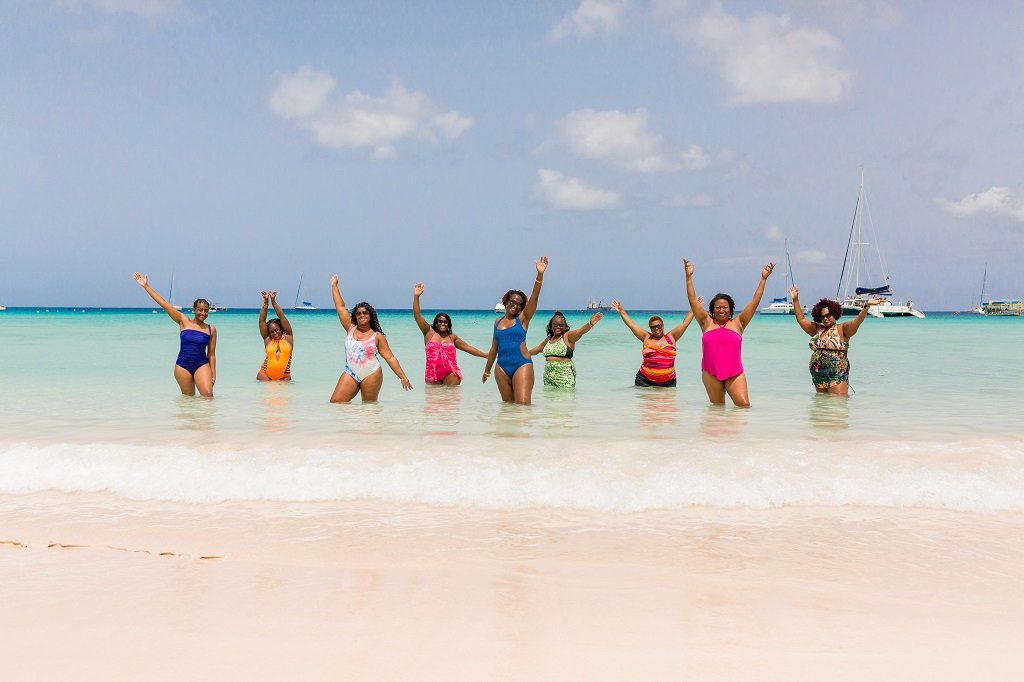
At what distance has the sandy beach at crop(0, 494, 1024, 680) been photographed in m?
2.76

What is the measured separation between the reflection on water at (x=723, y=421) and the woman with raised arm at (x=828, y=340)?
162 cm

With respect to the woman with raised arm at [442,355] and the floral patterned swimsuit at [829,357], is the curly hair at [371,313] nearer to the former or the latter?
the woman with raised arm at [442,355]

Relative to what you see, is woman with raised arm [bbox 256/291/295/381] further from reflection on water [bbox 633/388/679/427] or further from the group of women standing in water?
reflection on water [bbox 633/388/679/427]

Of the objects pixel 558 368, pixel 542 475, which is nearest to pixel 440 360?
pixel 558 368

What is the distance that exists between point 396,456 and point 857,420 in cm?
593

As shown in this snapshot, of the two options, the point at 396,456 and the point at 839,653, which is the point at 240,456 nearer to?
the point at 396,456

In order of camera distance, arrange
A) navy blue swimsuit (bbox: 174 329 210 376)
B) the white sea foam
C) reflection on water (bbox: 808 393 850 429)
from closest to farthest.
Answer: the white sea foam → reflection on water (bbox: 808 393 850 429) → navy blue swimsuit (bbox: 174 329 210 376)

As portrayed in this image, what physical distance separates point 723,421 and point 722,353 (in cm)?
122

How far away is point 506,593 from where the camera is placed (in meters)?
3.44

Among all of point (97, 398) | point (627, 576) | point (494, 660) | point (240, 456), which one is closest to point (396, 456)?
point (240, 456)

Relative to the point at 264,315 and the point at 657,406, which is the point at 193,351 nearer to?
the point at 264,315

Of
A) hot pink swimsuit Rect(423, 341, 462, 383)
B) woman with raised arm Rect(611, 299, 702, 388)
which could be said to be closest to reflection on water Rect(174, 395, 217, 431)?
hot pink swimsuit Rect(423, 341, 462, 383)

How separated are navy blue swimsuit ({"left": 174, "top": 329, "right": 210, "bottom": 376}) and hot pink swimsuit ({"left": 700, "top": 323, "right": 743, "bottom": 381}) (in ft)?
23.8

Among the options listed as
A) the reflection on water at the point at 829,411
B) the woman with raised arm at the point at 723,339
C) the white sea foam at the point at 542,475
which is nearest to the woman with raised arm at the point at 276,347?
the white sea foam at the point at 542,475
